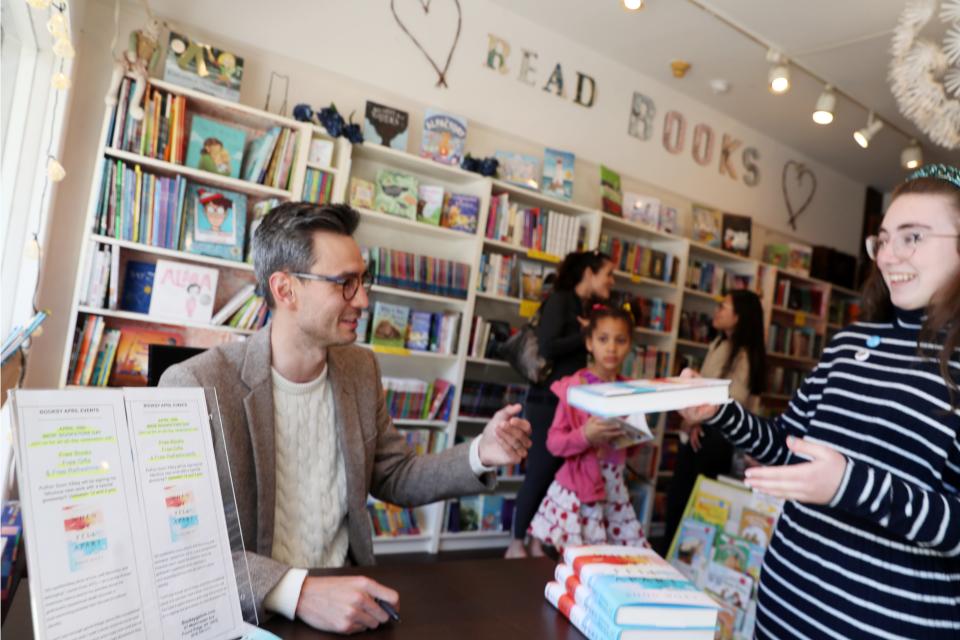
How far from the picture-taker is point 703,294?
518 centimetres

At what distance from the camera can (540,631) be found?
1.00 metres

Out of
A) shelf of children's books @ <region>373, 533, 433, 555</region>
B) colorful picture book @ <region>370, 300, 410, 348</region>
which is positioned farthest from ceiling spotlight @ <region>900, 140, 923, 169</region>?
shelf of children's books @ <region>373, 533, 433, 555</region>

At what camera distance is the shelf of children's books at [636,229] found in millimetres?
4539

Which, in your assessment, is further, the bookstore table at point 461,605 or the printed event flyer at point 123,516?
the bookstore table at point 461,605

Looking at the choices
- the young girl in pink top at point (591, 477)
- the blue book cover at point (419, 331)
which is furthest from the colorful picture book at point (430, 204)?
the young girl in pink top at point (591, 477)

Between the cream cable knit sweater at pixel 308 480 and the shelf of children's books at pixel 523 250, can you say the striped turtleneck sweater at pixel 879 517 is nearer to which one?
the cream cable knit sweater at pixel 308 480

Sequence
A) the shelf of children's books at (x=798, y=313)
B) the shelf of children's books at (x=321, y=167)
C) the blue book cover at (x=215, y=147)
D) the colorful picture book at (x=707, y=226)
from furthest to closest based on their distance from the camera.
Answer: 1. the shelf of children's books at (x=798, y=313)
2. the colorful picture book at (x=707, y=226)
3. the shelf of children's books at (x=321, y=167)
4. the blue book cover at (x=215, y=147)

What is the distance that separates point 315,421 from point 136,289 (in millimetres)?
2014

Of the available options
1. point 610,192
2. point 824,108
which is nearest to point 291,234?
point 610,192

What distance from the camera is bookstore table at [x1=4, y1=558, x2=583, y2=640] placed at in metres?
0.93

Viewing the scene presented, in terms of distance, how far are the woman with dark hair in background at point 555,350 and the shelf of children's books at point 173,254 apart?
1654 mm

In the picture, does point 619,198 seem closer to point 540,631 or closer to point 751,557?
point 751,557

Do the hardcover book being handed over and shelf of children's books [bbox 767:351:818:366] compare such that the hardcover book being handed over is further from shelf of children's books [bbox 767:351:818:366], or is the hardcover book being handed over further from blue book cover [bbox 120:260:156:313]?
shelf of children's books [bbox 767:351:818:366]

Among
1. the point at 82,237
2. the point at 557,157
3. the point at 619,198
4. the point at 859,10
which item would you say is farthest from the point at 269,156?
the point at 859,10
